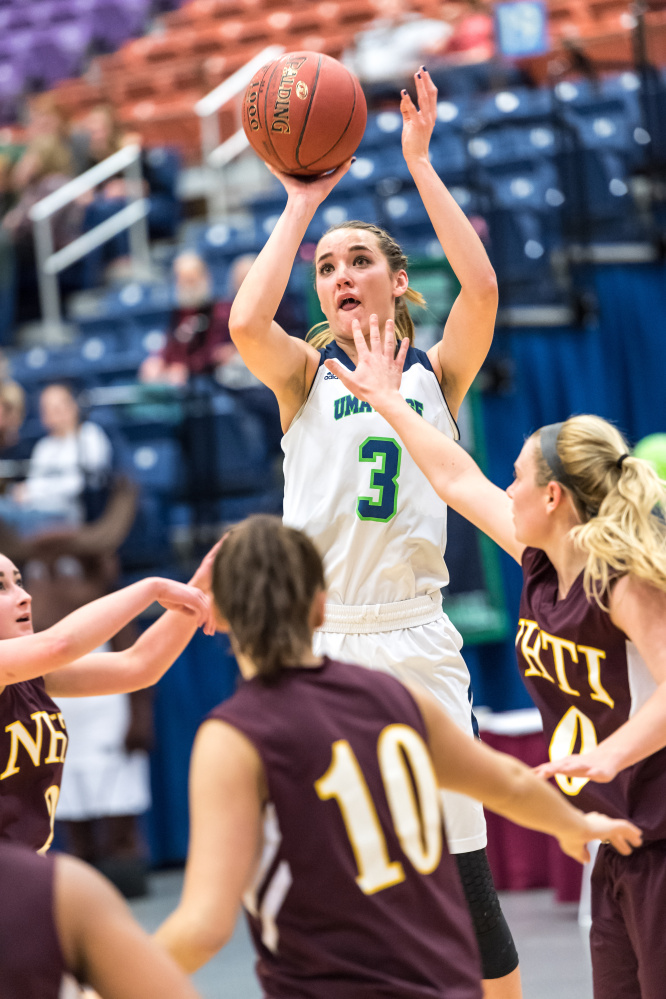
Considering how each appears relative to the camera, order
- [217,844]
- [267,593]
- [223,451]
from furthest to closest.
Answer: [223,451], [267,593], [217,844]

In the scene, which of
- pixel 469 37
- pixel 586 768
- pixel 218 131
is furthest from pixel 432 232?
pixel 586 768

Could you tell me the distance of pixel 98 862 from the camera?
6188 millimetres

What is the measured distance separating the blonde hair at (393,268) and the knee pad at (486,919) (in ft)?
4.22

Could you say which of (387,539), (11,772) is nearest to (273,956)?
(11,772)

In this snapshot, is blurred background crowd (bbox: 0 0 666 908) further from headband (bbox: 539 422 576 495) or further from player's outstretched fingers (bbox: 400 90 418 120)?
headband (bbox: 539 422 576 495)

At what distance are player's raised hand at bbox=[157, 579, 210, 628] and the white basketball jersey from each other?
0.36m

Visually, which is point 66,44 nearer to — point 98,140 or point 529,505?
point 98,140

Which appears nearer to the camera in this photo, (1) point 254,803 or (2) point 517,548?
(1) point 254,803

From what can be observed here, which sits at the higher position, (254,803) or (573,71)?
(573,71)

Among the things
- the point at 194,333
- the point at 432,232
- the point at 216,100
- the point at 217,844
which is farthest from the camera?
the point at 216,100

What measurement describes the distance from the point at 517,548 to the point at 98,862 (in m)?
4.04

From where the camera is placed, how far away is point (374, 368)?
286 centimetres

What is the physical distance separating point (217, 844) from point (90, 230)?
8778mm

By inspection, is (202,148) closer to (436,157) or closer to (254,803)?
(436,157)
